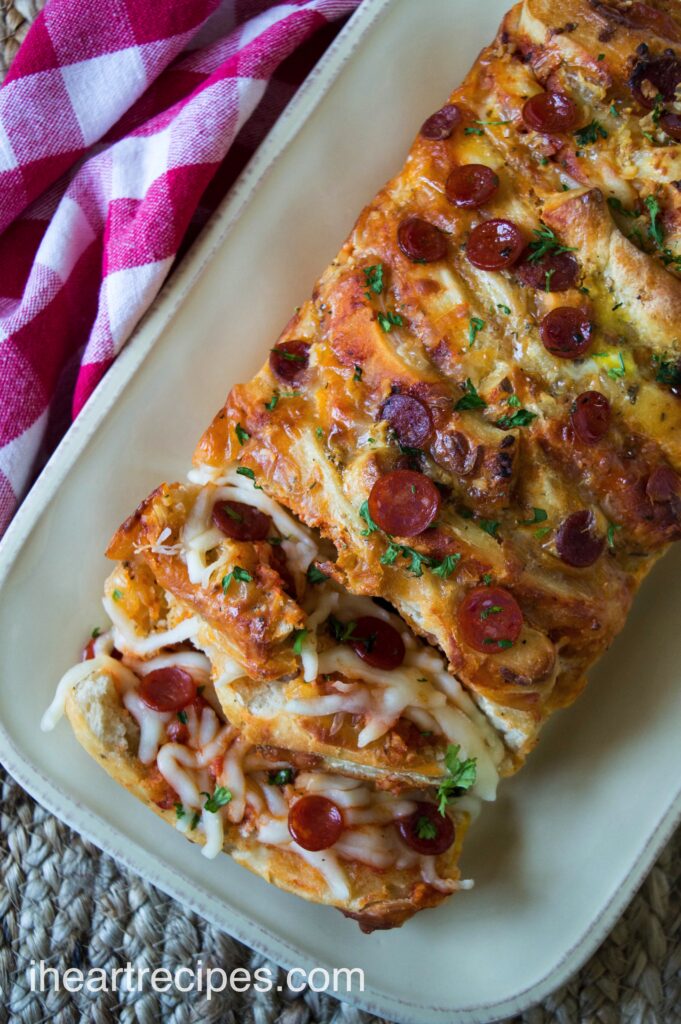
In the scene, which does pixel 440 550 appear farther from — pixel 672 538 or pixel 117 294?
pixel 117 294

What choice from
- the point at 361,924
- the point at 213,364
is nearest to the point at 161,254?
the point at 213,364

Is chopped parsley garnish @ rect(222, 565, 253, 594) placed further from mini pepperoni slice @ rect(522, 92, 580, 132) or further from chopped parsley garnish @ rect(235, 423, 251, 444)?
mini pepperoni slice @ rect(522, 92, 580, 132)

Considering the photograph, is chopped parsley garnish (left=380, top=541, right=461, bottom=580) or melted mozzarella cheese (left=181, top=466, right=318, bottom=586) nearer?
chopped parsley garnish (left=380, top=541, right=461, bottom=580)

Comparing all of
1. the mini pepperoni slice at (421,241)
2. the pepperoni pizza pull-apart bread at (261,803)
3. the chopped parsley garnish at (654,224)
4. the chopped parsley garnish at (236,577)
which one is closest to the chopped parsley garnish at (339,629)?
the chopped parsley garnish at (236,577)

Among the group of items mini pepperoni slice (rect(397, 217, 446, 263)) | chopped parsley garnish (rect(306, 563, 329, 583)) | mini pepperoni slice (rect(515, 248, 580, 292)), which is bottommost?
chopped parsley garnish (rect(306, 563, 329, 583))

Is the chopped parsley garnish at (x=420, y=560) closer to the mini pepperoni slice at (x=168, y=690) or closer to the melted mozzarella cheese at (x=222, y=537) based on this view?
the melted mozzarella cheese at (x=222, y=537)

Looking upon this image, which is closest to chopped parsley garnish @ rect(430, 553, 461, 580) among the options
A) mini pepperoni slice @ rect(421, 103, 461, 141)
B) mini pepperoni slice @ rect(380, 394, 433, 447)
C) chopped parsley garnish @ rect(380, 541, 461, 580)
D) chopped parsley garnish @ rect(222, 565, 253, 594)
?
chopped parsley garnish @ rect(380, 541, 461, 580)
